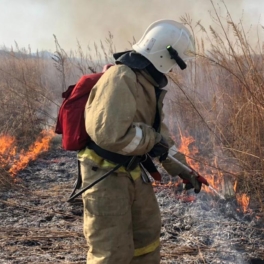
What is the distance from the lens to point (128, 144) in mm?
1915

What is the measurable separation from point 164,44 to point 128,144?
26.4 inches

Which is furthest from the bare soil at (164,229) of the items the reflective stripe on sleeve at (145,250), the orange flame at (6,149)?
the orange flame at (6,149)

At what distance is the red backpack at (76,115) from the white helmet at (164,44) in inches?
13.5

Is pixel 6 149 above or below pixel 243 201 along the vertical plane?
above

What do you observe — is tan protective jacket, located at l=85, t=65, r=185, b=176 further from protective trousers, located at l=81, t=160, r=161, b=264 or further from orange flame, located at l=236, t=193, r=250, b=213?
orange flame, located at l=236, t=193, r=250, b=213

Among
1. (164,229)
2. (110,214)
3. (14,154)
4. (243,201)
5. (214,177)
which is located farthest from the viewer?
(14,154)

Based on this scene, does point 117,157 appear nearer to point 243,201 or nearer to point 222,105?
point 243,201

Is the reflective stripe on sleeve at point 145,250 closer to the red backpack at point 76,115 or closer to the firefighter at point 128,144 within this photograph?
the firefighter at point 128,144

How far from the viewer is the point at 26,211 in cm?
375

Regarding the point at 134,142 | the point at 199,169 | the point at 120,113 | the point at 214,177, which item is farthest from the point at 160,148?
the point at 199,169

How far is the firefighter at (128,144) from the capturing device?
189 cm

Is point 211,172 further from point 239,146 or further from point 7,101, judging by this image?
point 7,101

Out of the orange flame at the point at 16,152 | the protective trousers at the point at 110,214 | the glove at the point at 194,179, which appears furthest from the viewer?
the orange flame at the point at 16,152

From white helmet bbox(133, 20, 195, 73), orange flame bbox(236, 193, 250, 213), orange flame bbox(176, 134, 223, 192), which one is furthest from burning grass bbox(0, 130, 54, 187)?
white helmet bbox(133, 20, 195, 73)
